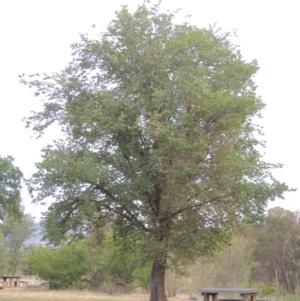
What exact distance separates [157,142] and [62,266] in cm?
2083

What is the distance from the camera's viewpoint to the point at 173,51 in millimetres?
19734

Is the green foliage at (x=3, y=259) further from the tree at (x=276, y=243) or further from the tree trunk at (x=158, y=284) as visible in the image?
the tree trunk at (x=158, y=284)

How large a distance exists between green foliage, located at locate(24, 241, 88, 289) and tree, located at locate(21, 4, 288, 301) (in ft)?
52.8

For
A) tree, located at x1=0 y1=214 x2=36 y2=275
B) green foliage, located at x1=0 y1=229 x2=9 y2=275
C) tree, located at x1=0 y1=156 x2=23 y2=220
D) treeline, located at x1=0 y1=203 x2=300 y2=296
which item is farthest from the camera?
tree, located at x1=0 y1=214 x2=36 y2=275

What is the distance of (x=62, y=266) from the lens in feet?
121

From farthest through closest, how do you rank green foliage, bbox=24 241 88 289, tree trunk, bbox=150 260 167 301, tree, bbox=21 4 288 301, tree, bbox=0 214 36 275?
tree, bbox=0 214 36 275
green foliage, bbox=24 241 88 289
tree trunk, bbox=150 260 167 301
tree, bbox=21 4 288 301

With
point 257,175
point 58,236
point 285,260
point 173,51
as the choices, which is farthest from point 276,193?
point 285,260

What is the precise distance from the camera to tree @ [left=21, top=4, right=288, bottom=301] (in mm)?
18328

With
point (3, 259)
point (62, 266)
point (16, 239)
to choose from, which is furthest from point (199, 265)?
point (16, 239)

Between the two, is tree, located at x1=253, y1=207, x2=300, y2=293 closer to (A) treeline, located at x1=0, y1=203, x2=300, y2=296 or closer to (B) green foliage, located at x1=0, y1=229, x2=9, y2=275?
(A) treeline, located at x1=0, y1=203, x2=300, y2=296

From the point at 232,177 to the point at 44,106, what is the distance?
26.6ft

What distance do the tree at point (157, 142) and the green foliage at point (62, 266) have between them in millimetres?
16100

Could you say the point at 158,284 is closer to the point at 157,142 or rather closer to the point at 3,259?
the point at 157,142

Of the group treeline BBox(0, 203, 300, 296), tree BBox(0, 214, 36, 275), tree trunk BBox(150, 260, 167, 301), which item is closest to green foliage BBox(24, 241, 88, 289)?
treeline BBox(0, 203, 300, 296)
